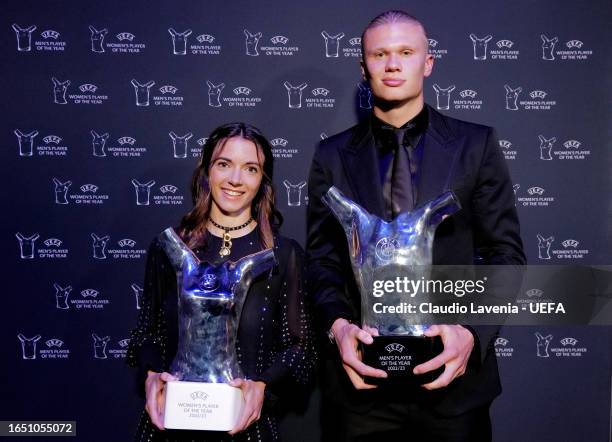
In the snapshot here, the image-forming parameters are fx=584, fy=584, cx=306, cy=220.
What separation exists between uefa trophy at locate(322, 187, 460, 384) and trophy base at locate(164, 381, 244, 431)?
39cm

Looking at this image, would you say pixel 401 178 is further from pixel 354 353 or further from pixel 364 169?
pixel 354 353

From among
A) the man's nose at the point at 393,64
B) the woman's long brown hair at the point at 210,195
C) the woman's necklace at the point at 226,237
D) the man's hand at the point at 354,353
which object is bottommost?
the man's hand at the point at 354,353

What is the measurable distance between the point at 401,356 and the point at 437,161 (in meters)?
0.58

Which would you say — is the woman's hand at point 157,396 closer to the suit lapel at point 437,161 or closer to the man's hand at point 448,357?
the man's hand at point 448,357

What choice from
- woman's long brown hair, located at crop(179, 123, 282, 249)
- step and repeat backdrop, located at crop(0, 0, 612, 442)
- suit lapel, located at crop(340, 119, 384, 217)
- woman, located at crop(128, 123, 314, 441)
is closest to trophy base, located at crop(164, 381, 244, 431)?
woman, located at crop(128, 123, 314, 441)

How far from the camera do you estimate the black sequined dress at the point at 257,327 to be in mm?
1786

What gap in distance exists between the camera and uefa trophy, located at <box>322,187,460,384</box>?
154 centimetres

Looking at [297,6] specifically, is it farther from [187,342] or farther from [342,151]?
[187,342]

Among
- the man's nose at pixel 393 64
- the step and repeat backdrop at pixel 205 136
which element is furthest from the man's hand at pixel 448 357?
the step and repeat backdrop at pixel 205 136

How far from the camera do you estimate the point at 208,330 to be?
1682 millimetres

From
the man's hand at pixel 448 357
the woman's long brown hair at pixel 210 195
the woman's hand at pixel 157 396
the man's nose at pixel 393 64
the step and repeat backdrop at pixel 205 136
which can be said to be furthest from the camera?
the step and repeat backdrop at pixel 205 136

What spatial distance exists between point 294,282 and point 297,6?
4.20ft

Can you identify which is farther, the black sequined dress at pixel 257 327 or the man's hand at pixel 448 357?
the black sequined dress at pixel 257 327

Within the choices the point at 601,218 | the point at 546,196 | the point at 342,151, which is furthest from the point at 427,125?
the point at 601,218
